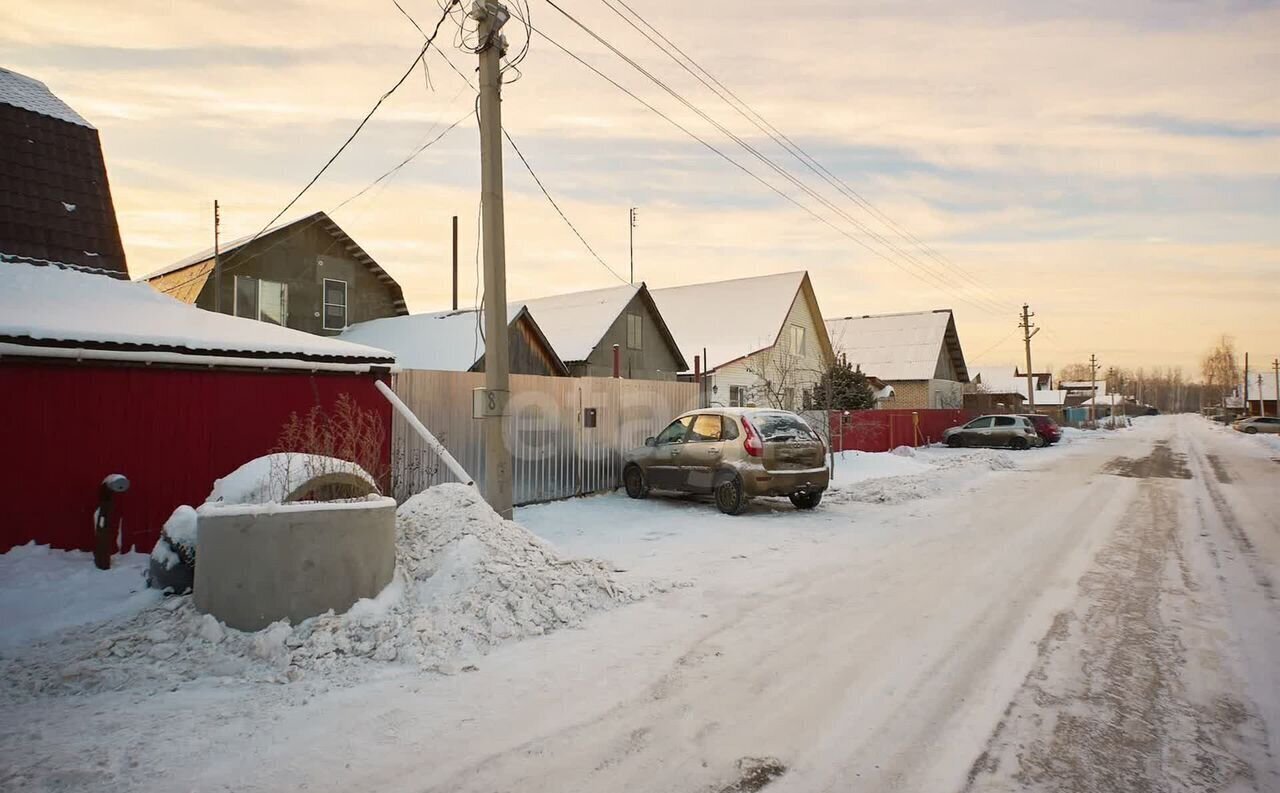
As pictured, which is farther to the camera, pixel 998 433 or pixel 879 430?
pixel 998 433

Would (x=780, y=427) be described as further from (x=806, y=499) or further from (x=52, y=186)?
(x=52, y=186)

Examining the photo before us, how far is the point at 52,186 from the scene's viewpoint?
10.5 metres

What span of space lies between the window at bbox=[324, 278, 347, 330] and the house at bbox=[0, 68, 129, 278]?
13.3m

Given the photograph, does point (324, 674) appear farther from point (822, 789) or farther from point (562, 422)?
point (562, 422)

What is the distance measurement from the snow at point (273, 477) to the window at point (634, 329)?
21.6 metres

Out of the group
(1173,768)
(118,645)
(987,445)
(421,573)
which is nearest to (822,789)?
(1173,768)

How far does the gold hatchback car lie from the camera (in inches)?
425

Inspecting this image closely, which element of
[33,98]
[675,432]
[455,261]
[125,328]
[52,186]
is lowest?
[675,432]

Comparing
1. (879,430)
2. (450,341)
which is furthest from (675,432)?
(879,430)

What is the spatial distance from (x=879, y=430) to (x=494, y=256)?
2038 cm

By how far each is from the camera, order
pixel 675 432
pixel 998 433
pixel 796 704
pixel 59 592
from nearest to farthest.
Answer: pixel 796 704 < pixel 59 592 < pixel 675 432 < pixel 998 433

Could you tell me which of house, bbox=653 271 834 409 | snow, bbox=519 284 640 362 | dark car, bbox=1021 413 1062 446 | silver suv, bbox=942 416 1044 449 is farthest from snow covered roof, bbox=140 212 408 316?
dark car, bbox=1021 413 1062 446

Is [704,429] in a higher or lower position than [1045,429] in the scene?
higher

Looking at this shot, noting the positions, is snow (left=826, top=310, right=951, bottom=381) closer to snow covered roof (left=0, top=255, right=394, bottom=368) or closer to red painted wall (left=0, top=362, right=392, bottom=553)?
snow covered roof (left=0, top=255, right=394, bottom=368)
